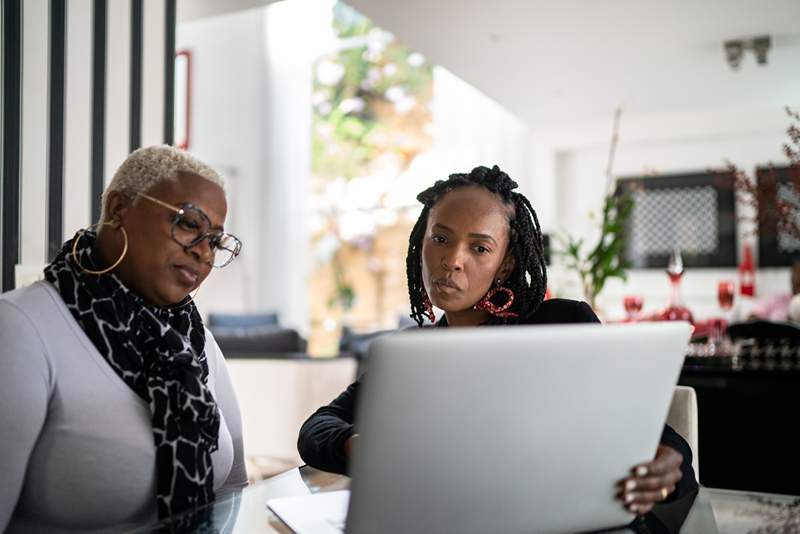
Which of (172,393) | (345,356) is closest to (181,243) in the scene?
(172,393)

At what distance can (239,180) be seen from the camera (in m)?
7.93

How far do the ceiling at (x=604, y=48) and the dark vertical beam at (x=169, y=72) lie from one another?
1144 mm

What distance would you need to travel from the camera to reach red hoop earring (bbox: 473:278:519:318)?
1.46 m

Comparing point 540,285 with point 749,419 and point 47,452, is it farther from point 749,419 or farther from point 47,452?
point 749,419

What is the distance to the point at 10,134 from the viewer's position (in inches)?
79.4

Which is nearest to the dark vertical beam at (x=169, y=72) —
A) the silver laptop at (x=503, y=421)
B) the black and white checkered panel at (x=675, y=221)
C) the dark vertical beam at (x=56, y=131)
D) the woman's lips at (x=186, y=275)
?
the dark vertical beam at (x=56, y=131)

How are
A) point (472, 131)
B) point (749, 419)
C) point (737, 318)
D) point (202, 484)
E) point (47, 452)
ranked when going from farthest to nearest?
point (472, 131)
point (737, 318)
point (749, 419)
point (202, 484)
point (47, 452)

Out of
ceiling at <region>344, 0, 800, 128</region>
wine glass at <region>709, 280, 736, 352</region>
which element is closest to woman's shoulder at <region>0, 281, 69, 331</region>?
wine glass at <region>709, 280, 736, 352</region>

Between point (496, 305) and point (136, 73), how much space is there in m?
1.65

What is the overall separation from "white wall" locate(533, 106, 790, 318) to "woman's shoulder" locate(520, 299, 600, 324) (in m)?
4.44

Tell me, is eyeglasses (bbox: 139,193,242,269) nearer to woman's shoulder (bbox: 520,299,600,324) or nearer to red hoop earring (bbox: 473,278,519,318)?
red hoop earring (bbox: 473,278,519,318)

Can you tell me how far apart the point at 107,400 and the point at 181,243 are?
0.30 metres

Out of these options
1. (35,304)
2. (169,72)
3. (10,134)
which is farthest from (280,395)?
(35,304)

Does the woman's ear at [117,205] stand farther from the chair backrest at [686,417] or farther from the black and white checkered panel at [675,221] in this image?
the black and white checkered panel at [675,221]
